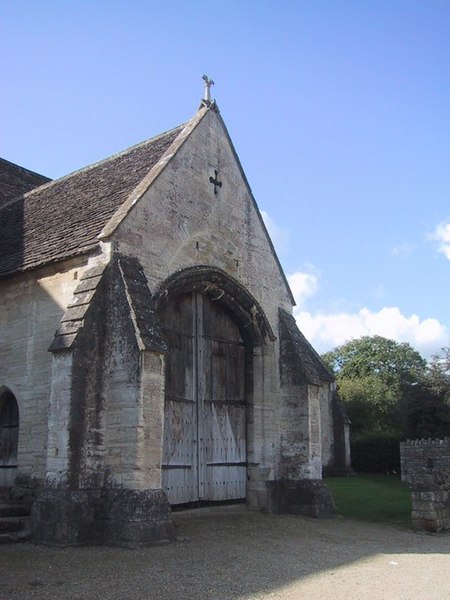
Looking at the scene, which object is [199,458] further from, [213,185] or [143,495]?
[213,185]

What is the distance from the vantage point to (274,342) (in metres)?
14.6

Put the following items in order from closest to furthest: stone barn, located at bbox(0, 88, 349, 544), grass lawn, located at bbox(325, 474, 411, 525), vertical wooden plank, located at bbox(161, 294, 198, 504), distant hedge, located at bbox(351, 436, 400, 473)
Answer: stone barn, located at bbox(0, 88, 349, 544) → vertical wooden plank, located at bbox(161, 294, 198, 504) → grass lawn, located at bbox(325, 474, 411, 525) → distant hedge, located at bbox(351, 436, 400, 473)

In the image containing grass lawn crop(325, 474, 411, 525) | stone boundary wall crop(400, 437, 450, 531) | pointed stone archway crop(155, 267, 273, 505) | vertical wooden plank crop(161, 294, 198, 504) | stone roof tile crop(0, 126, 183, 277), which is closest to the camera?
stone roof tile crop(0, 126, 183, 277)

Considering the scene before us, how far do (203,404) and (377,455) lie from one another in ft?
74.9

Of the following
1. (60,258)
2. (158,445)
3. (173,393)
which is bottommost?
(158,445)

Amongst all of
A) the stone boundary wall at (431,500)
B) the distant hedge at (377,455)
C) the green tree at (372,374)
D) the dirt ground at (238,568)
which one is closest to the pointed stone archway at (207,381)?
the dirt ground at (238,568)

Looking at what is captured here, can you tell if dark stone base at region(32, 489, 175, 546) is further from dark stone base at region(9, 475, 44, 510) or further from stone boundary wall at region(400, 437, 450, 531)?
stone boundary wall at region(400, 437, 450, 531)

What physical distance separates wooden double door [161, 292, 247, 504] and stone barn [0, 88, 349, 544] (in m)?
0.04

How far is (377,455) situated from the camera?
33.3 metres

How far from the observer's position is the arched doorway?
1175 centimetres

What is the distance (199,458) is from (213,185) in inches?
236

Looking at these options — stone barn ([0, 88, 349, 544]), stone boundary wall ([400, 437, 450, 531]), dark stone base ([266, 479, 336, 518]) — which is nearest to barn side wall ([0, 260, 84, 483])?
stone barn ([0, 88, 349, 544])

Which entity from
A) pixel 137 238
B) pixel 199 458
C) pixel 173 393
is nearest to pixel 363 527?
pixel 199 458

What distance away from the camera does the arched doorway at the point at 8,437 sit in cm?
1175
